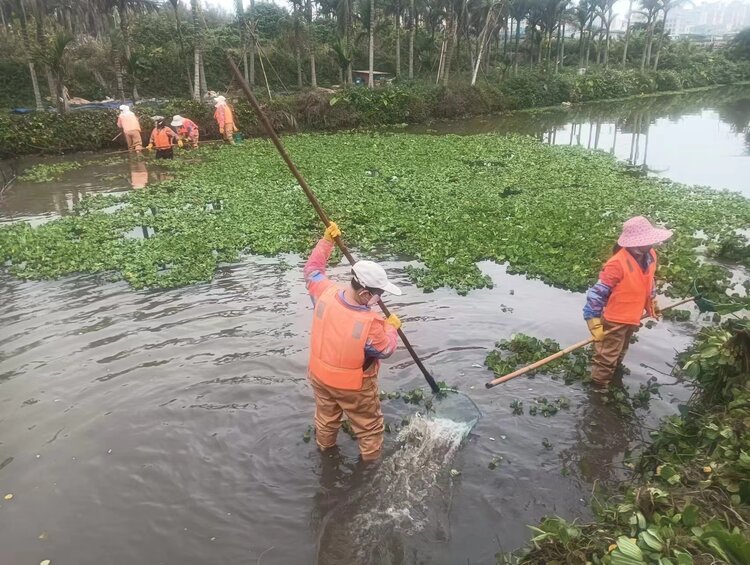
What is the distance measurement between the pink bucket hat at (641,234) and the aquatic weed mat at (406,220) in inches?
117

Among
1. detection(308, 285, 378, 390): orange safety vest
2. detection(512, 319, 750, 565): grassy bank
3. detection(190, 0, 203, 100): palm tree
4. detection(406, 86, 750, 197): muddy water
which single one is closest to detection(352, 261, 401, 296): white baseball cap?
detection(308, 285, 378, 390): orange safety vest

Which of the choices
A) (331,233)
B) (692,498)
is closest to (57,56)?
(331,233)

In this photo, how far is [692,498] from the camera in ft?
10.2

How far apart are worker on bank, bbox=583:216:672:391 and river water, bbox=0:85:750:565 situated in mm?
832

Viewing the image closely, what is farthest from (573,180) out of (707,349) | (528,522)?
(528,522)

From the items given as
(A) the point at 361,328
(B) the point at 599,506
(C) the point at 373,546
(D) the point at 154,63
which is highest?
(D) the point at 154,63

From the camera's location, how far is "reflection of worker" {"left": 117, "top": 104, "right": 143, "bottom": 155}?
18453 millimetres

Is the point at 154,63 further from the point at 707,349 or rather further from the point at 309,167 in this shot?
the point at 707,349

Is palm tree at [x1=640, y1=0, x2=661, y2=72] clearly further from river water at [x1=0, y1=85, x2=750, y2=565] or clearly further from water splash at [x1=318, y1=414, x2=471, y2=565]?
water splash at [x1=318, y1=414, x2=471, y2=565]

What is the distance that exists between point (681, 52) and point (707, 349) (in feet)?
183

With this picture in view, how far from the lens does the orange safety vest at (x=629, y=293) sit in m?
5.34

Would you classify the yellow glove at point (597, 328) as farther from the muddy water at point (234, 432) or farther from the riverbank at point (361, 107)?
the riverbank at point (361, 107)

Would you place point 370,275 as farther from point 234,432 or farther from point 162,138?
point 162,138

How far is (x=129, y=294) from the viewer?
27.4ft
